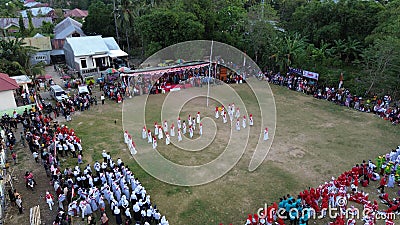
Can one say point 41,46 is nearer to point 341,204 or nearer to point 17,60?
point 17,60

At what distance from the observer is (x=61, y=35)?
39625mm

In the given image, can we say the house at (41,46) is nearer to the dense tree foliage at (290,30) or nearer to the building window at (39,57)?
the building window at (39,57)

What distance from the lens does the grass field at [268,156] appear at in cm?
1147

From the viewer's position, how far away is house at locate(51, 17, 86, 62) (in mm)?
35312

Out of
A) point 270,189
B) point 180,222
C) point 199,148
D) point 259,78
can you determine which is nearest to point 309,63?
point 259,78

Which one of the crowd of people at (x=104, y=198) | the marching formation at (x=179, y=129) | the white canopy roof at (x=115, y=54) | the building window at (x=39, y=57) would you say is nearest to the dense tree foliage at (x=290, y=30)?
the white canopy roof at (x=115, y=54)

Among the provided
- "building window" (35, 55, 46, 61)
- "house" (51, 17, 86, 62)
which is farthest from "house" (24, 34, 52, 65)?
"house" (51, 17, 86, 62)

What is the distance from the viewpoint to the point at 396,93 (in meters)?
21.6

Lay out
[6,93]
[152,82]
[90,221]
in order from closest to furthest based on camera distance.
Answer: [90,221] → [6,93] → [152,82]

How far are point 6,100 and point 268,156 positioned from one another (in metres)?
16.3

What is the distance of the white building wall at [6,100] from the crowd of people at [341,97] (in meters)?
20.1

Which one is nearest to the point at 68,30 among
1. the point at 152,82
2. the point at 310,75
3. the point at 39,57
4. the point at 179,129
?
the point at 39,57

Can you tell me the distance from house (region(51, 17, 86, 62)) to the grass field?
17.6 m

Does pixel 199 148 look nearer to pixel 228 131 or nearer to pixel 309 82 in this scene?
pixel 228 131
